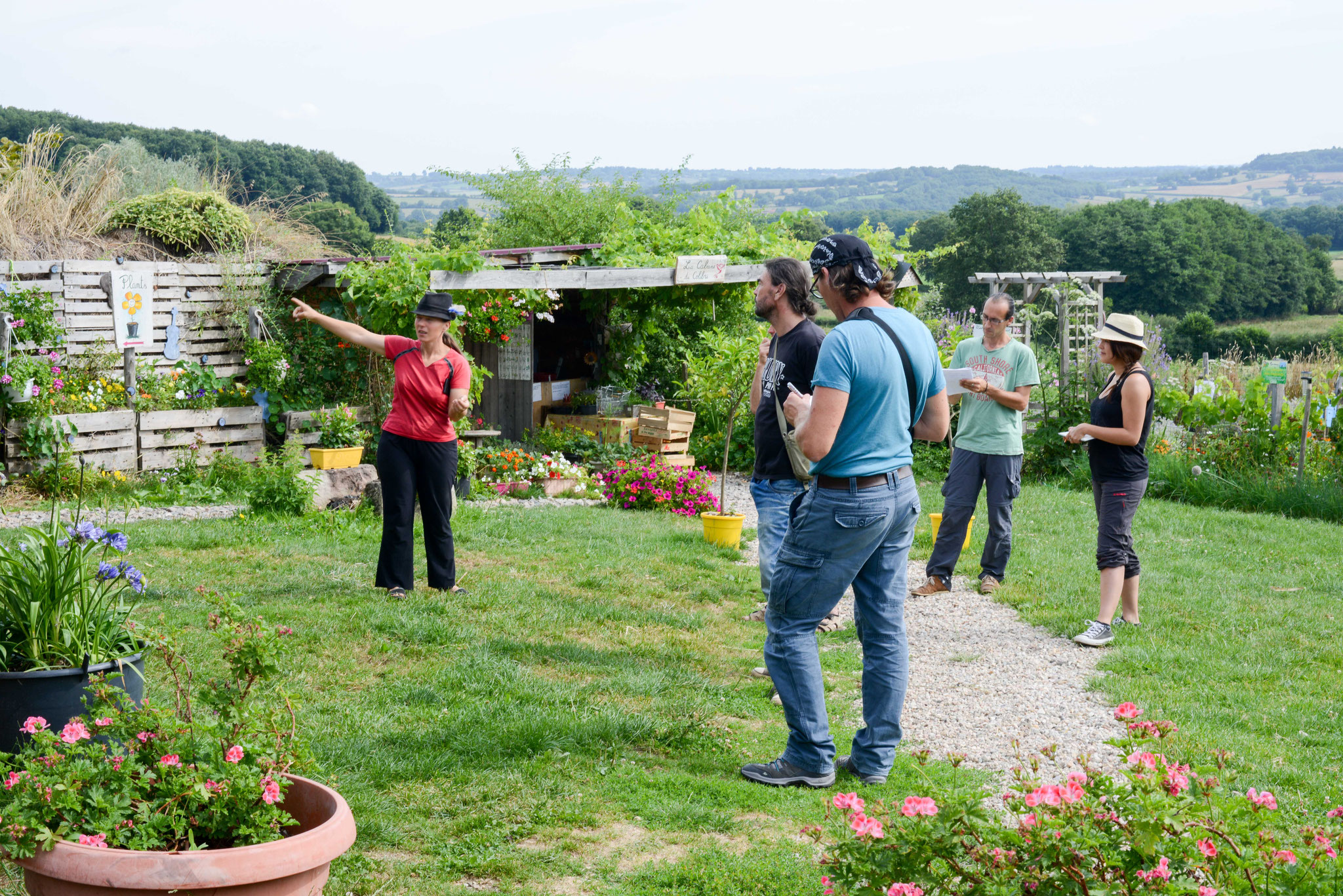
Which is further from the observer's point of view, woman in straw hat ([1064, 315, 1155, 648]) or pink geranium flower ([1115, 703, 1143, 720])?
woman in straw hat ([1064, 315, 1155, 648])

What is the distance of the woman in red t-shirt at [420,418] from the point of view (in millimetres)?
5418

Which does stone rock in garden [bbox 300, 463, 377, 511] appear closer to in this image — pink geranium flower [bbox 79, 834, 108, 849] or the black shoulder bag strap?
the black shoulder bag strap

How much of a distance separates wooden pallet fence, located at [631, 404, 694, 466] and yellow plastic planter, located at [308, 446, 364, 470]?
323cm

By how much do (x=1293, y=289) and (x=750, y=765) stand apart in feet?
227

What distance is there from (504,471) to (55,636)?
750cm

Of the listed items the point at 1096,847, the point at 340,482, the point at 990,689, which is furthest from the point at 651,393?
the point at 1096,847

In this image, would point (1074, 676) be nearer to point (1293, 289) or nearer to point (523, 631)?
point (523, 631)

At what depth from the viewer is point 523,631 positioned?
17.1ft

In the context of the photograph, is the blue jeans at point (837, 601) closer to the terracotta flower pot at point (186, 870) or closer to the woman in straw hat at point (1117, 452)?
the terracotta flower pot at point (186, 870)

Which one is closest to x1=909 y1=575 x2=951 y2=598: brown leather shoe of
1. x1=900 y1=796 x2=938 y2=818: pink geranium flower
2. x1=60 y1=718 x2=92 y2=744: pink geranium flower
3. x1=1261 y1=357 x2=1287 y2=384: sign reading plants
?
x1=900 y1=796 x2=938 y2=818: pink geranium flower

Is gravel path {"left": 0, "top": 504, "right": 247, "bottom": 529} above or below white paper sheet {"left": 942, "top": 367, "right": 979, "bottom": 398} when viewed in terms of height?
below

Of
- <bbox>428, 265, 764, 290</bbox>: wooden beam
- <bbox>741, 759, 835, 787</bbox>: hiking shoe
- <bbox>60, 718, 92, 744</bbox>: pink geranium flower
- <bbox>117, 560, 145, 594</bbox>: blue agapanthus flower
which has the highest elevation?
<bbox>428, 265, 764, 290</bbox>: wooden beam

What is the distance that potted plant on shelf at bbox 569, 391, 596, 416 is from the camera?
1262 centimetres

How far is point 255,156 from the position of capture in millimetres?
36344
